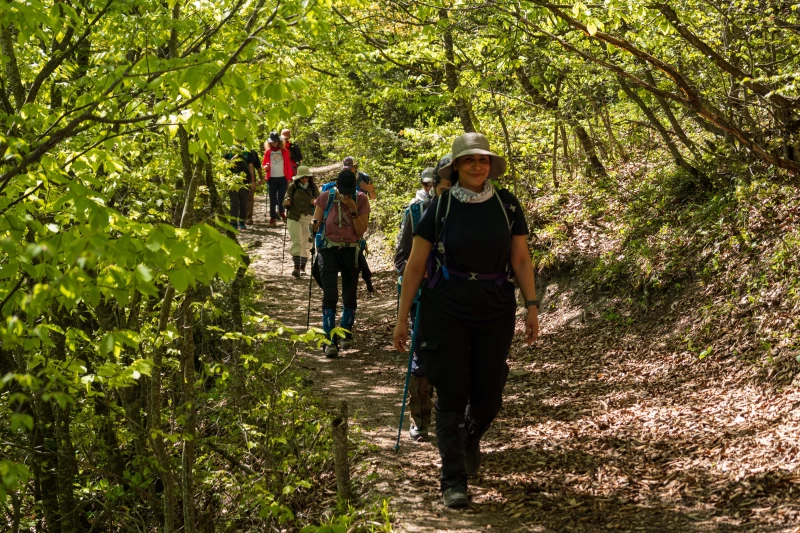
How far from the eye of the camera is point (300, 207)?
13414 mm

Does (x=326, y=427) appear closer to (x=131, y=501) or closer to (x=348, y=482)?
(x=348, y=482)

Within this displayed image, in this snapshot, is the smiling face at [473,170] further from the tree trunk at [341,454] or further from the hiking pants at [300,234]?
the hiking pants at [300,234]

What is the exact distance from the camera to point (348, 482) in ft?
17.8

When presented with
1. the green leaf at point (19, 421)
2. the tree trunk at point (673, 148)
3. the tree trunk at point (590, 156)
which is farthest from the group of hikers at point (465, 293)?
the tree trunk at point (590, 156)

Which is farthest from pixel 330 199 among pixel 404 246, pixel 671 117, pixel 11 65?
pixel 11 65

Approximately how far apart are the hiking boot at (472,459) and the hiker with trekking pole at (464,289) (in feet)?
1.35

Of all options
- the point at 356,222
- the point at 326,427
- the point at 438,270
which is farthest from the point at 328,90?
the point at 438,270

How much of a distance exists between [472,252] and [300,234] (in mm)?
9684

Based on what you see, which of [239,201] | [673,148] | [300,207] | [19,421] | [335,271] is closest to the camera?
[19,421]

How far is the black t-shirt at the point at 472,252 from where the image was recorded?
15.5 feet

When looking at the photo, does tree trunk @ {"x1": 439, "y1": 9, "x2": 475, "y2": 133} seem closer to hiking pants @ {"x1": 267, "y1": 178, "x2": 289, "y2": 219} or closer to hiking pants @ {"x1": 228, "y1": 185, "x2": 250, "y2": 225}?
hiking pants @ {"x1": 267, "y1": 178, "x2": 289, "y2": 219}

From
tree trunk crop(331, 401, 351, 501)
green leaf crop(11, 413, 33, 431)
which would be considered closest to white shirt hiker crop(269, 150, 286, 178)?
tree trunk crop(331, 401, 351, 501)

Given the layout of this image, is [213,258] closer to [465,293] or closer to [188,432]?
[465,293]

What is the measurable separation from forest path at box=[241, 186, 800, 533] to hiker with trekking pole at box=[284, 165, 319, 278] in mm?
4386
